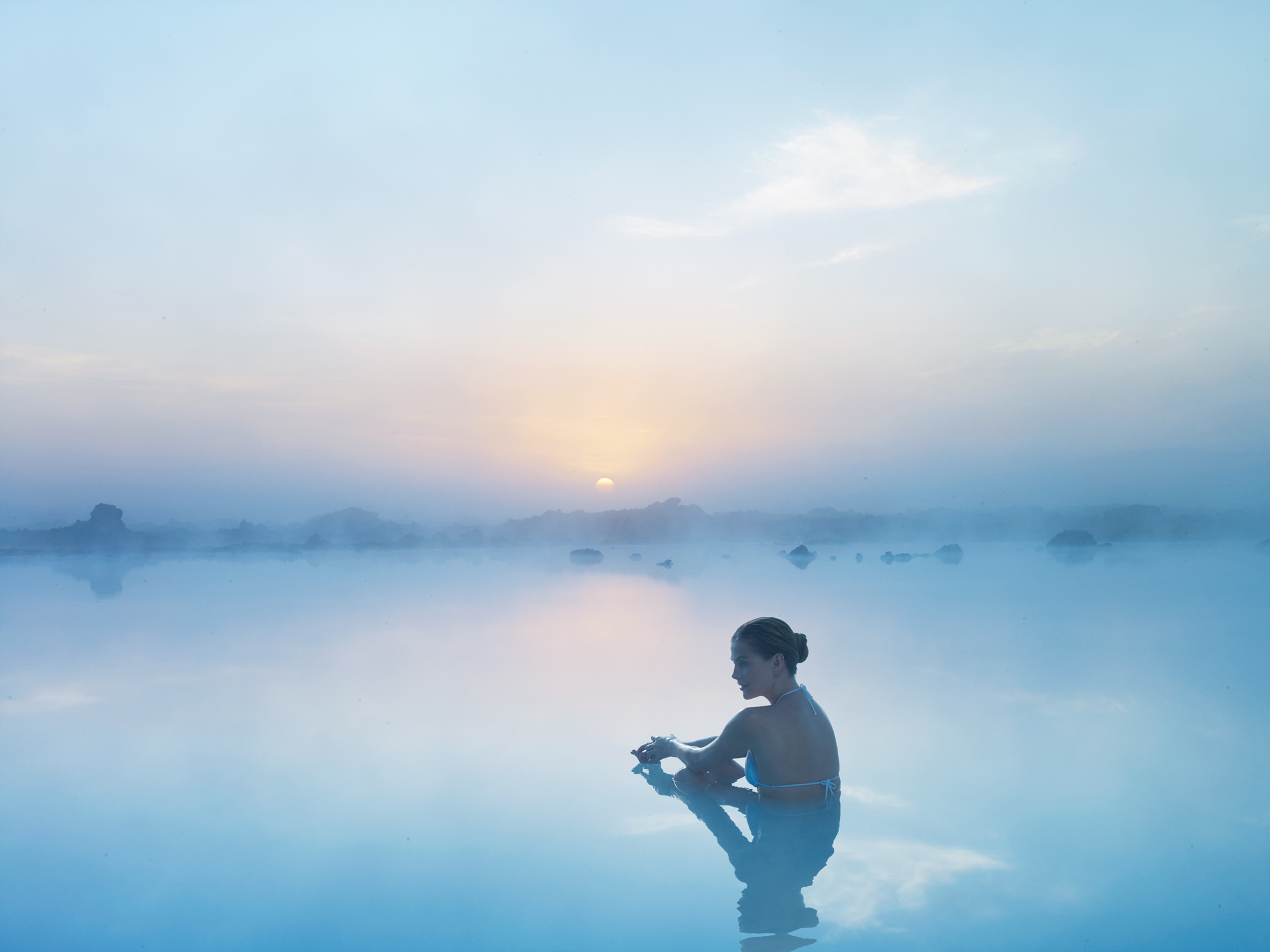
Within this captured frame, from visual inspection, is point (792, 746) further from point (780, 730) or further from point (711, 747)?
point (711, 747)

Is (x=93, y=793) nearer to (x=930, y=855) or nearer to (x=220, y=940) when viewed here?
(x=220, y=940)

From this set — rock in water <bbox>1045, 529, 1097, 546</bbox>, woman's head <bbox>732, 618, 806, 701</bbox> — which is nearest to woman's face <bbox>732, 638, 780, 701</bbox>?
woman's head <bbox>732, 618, 806, 701</bbox>

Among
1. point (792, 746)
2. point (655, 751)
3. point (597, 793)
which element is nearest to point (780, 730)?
point (792, 746)

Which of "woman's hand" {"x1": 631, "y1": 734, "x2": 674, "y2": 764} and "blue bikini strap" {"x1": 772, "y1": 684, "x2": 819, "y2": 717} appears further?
"woman's hand" {"x1": 631, "y1": 734, "x2": 674, "y2": 764}

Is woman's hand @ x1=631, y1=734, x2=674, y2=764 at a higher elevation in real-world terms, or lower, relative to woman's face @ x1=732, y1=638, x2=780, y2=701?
lower

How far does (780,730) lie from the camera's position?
3.48 metres

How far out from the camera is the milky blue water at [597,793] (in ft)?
8.64

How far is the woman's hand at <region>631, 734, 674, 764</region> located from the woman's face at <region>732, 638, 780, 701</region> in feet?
2.33

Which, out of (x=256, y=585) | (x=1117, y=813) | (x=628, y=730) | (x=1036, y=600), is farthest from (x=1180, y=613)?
(x=256, y=585)

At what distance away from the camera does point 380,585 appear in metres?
16.4

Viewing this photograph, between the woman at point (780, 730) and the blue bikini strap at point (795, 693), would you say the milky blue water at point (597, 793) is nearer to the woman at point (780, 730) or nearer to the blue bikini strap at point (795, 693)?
the woman at point (780, 730)

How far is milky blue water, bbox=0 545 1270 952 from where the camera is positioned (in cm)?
263

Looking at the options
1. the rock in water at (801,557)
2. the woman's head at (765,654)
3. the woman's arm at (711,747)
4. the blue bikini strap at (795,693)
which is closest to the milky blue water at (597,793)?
the woman's arm at (711,747)

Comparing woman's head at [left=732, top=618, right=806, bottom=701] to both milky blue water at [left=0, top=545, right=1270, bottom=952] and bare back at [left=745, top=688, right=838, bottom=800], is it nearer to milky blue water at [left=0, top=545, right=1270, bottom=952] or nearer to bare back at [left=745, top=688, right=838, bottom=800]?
bare back at [left=745, top=688, right=838, bottom=800]
